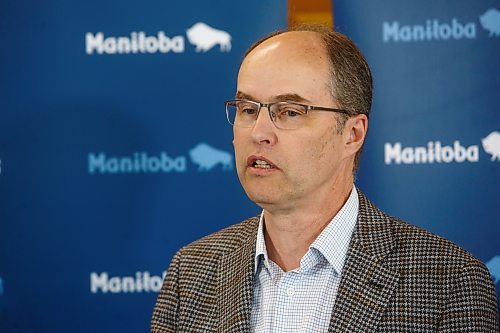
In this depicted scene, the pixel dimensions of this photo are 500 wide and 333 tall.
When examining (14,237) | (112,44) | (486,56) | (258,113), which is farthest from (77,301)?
(486,56)

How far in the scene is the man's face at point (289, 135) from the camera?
2158mm

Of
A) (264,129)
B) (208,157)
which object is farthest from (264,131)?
(208,157)

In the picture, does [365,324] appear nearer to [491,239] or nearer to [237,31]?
[491,239]

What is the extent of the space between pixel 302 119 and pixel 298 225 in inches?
10.8

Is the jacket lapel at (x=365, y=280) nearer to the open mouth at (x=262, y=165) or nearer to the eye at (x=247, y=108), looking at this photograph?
the open mouth at (x=262, y=165)

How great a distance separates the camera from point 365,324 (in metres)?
2.09

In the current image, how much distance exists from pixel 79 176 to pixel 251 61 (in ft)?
4.60

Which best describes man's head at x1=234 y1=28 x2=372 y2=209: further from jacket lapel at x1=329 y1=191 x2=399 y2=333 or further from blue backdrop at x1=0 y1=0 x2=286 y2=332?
blue backdrop at x1=0 y1=0 x2=286 y2=332

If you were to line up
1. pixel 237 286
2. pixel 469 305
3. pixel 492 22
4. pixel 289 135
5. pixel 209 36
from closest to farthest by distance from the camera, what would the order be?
pixel 469 305 → pixel 289 135 → pixel 237 286 → pixel 492 22 → pixel 209 36

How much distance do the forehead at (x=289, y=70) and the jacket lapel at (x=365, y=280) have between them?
37cm

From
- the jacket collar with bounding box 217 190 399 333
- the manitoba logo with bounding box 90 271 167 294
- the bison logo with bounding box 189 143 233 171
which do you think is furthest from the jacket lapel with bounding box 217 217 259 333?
the manitoba logo with bounding box 90 271 167 294

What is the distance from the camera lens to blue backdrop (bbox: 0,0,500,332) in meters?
3.40

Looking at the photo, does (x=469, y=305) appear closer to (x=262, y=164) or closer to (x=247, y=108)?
(x=262, y=164)

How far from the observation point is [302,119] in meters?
2.19
